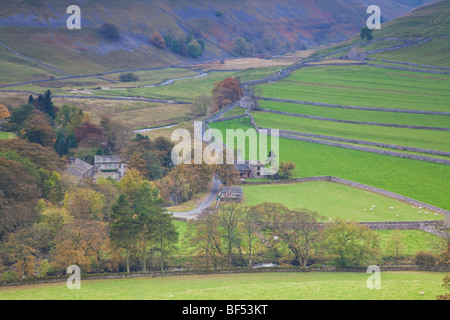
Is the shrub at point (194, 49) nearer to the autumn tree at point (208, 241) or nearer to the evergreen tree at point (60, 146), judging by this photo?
the evergreen tree at point (60, 146)

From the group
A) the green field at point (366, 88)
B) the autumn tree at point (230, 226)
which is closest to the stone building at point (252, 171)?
the autumn tree at point (230, 226)

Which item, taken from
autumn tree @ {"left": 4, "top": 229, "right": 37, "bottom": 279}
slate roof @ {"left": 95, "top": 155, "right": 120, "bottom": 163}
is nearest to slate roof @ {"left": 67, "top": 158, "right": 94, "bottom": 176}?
slate roof @ {"left": 95, "top": 155, "right": 120, "bottom": 163}

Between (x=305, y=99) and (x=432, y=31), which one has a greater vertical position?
(x=432, y=31)

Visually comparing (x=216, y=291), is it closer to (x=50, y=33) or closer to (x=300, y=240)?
(x=300, y=240)

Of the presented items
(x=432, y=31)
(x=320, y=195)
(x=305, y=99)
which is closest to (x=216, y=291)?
(x=320, y=195)

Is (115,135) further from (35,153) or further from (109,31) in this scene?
(109,31)

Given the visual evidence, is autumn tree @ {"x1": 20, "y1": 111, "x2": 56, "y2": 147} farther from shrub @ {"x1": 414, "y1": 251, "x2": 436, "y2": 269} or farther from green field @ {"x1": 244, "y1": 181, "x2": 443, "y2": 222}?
shrub @ {"x1": 414, "y1": 251, "x2": 436, "y2": 269}

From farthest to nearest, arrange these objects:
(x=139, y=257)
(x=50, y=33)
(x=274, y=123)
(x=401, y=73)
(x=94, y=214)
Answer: (x=50, y=33), (x=401, y=73), (x=274, y=123), (x=94, y=214), (x=139, y=257)
